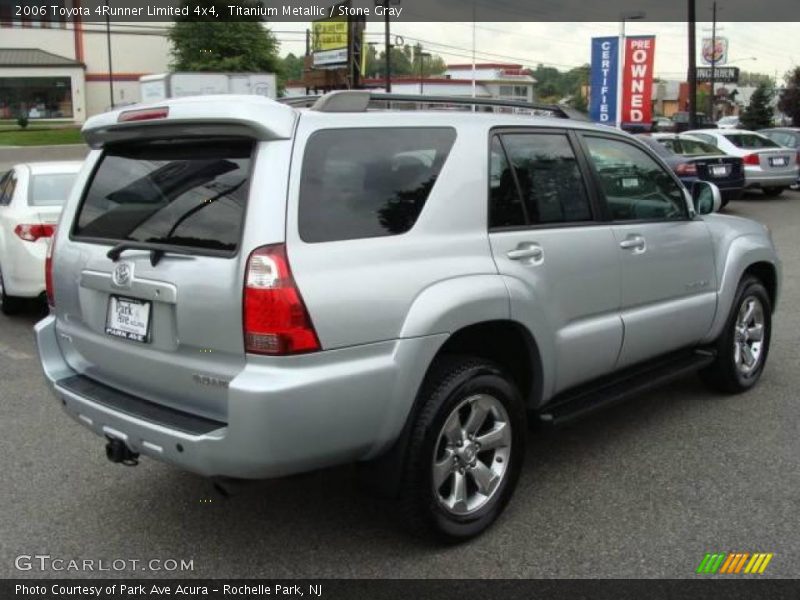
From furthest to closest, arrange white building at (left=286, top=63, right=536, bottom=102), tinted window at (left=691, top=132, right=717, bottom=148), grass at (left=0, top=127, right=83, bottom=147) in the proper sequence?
white building at (left=286, top=63, right=536, bottom=102) → grass at (left=0, top=127, right=83, bottom=147) → tinted window at (left=691, top=132, right=717, bottom=148)

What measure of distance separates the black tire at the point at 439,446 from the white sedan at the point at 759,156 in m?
15.8

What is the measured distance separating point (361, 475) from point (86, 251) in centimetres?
152

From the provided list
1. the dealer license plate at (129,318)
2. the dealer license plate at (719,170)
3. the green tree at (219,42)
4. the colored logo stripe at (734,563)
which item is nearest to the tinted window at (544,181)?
the dealer license plate at (129,318)

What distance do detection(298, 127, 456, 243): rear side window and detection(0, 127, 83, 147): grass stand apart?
4344 cm

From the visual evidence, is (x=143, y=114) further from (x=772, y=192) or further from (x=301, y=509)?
(x=772, y=192)

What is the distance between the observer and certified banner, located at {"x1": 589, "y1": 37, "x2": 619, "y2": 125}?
23719 mm

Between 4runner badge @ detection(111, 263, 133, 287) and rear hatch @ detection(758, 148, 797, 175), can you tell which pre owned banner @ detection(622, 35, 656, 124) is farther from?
4runner badge @ detection(111, 263, 133, 287)

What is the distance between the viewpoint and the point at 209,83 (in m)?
38.3

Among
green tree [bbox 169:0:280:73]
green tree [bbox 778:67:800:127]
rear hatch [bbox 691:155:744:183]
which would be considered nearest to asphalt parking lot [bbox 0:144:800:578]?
rear hatch [bbox 691:155:744:183]

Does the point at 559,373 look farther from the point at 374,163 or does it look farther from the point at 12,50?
the point at 12,50

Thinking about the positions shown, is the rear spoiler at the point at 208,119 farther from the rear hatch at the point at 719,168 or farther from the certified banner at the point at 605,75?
the certified banner at the point at 605,75

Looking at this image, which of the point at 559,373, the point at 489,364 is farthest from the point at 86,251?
the point at 559,373

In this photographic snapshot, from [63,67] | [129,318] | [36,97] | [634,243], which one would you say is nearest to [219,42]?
[63,67]

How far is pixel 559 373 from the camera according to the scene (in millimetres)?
3779
